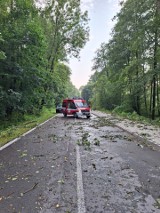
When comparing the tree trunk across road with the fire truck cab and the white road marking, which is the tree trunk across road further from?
the fire truck cab

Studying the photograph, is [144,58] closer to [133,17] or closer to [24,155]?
[133,17]

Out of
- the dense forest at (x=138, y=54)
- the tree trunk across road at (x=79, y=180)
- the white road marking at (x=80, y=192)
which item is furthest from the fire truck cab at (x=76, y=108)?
the white road marking at (x=80, y=192)

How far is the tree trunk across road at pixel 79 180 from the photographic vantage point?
4.25 meters

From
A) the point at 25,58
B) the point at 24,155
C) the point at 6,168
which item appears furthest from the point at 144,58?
the point at 6,168

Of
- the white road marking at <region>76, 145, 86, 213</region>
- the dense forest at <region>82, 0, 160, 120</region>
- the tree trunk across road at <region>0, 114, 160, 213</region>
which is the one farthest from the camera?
the dense forest at <region>82, 0, 160, 120</region>

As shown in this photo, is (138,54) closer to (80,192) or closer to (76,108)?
(76,108)

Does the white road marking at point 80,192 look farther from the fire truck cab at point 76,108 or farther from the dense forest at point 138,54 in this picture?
the fire truck cab at point 76,108

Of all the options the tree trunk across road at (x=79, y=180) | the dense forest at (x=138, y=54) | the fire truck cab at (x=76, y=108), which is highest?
the dense forest at (x=138, y=54)

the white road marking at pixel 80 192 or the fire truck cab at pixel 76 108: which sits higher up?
the fire truck cab at pixel 76 108

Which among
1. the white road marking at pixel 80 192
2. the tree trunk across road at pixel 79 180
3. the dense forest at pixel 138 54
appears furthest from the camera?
the dense forest at pixel 138 54

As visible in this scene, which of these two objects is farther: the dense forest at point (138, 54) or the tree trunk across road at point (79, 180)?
the dense forest at point (138, 54)

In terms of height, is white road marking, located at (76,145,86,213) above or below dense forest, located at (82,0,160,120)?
below

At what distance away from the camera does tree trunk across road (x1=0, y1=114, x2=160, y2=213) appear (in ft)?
13.9

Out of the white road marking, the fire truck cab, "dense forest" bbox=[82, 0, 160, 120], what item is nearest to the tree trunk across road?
the white road marking
